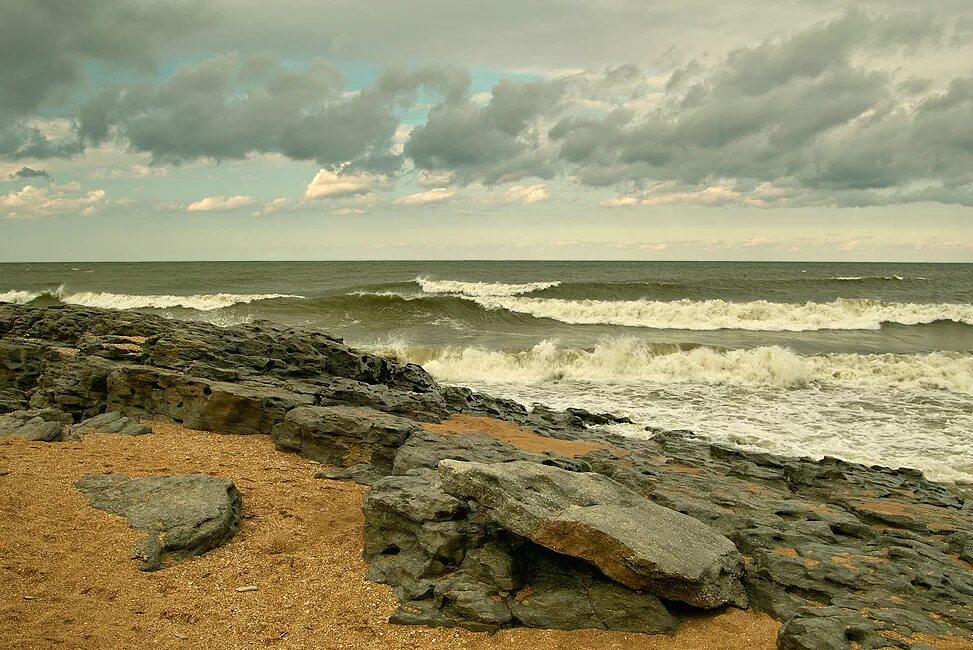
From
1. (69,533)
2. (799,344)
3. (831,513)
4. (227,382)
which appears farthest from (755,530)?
(799,344)

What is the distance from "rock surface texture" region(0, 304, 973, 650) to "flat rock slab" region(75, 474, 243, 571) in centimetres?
2

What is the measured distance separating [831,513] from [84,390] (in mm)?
11386

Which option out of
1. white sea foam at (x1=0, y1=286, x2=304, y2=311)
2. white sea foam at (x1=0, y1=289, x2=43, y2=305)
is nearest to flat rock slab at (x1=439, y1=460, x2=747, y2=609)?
white sea foam at (x1=0, y1=286, x2=304, y2=311)

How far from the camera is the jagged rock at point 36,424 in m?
8.96

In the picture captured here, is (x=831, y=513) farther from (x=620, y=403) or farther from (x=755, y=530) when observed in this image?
(x=620, y=403)

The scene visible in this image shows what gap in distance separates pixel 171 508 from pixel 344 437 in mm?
2665

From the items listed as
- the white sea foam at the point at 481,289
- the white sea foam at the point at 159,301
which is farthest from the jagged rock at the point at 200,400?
the white sea foam at the point at 481,289

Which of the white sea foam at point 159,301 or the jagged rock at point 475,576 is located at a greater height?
the white sea foam at point 159,301

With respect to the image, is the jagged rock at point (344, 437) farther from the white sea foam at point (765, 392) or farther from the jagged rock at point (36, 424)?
the white sea foam at point (765, 392)

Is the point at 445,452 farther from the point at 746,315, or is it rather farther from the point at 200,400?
the point at 746,315

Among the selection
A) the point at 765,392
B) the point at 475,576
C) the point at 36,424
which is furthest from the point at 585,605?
the point at 765,392

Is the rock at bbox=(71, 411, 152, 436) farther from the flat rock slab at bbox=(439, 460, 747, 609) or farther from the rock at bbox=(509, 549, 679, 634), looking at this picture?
the rock at bbox=(509, 549, 679, 634)

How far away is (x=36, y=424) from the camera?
923 centimetres

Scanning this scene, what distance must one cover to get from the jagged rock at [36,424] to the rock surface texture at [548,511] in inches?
1.3
